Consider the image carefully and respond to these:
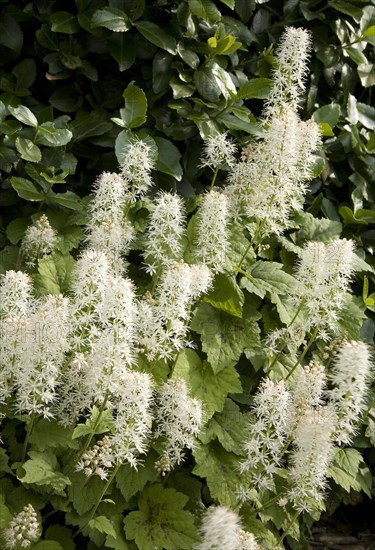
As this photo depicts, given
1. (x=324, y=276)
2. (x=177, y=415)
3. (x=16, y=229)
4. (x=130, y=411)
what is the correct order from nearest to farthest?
(x=130, y=411) < (x=177, y=415) < (x=324, y=276) < (x=16, y=229)

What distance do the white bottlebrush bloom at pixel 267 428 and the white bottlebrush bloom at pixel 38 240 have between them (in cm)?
101

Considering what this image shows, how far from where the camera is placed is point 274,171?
289cm

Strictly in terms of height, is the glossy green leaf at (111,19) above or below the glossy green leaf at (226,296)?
above

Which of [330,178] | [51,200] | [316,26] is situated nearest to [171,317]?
[51,200]

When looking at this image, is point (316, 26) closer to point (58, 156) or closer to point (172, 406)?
point (58, 156)

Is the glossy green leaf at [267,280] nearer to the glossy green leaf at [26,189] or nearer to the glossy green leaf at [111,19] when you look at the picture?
the glossy green leaf at [26,189]

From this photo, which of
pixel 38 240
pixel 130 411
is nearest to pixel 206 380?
pixel 130 411

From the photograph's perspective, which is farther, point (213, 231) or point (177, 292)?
point (213, 231)

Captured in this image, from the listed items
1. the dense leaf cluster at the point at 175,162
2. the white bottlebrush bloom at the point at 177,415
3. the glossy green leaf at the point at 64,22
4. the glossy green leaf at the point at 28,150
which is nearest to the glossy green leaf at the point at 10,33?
the dense leaf cluster at the point at 175,162

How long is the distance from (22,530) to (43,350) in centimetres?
53

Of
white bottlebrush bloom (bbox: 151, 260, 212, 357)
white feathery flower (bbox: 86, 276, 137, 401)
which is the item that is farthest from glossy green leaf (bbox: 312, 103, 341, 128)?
white feathery flower (bbox: 86, 276, 137, 401)

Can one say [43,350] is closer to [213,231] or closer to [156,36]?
[213,231]

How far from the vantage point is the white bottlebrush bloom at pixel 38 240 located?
286 cm

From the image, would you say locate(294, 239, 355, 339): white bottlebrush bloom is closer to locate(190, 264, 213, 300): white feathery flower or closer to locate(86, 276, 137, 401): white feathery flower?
locate(190, 264, 213, 300): white feathery flower
